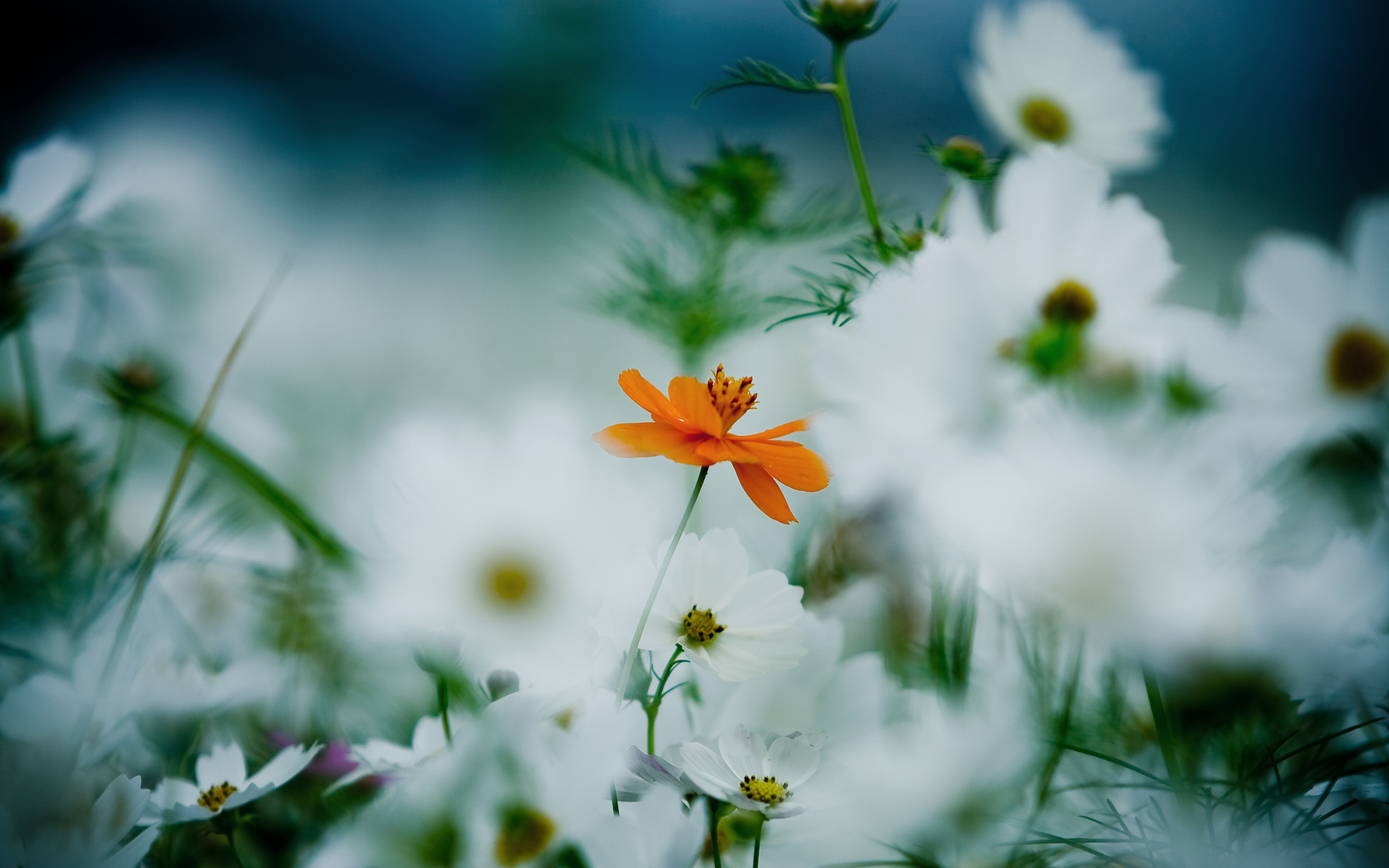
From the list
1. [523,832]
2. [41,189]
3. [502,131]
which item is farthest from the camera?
[502,131]

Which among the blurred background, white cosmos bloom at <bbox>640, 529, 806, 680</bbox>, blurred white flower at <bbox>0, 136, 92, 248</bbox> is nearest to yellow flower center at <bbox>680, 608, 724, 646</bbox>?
white cosmos bloom at <bbox>640, 529, 806, 680</bbox>

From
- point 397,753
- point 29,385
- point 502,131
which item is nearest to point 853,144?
point 397,753

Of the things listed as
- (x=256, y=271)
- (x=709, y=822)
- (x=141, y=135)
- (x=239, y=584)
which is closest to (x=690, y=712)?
(x=709, y=822)

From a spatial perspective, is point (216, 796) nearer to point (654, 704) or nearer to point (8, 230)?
point (654, 704)

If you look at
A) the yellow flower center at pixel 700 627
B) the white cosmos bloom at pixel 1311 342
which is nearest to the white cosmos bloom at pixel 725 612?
the yellow flower center at pixel 700 627

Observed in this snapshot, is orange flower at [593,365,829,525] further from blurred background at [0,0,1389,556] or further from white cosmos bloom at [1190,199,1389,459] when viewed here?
blurred background at [0,0,1389,556]

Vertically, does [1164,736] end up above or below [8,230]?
below
